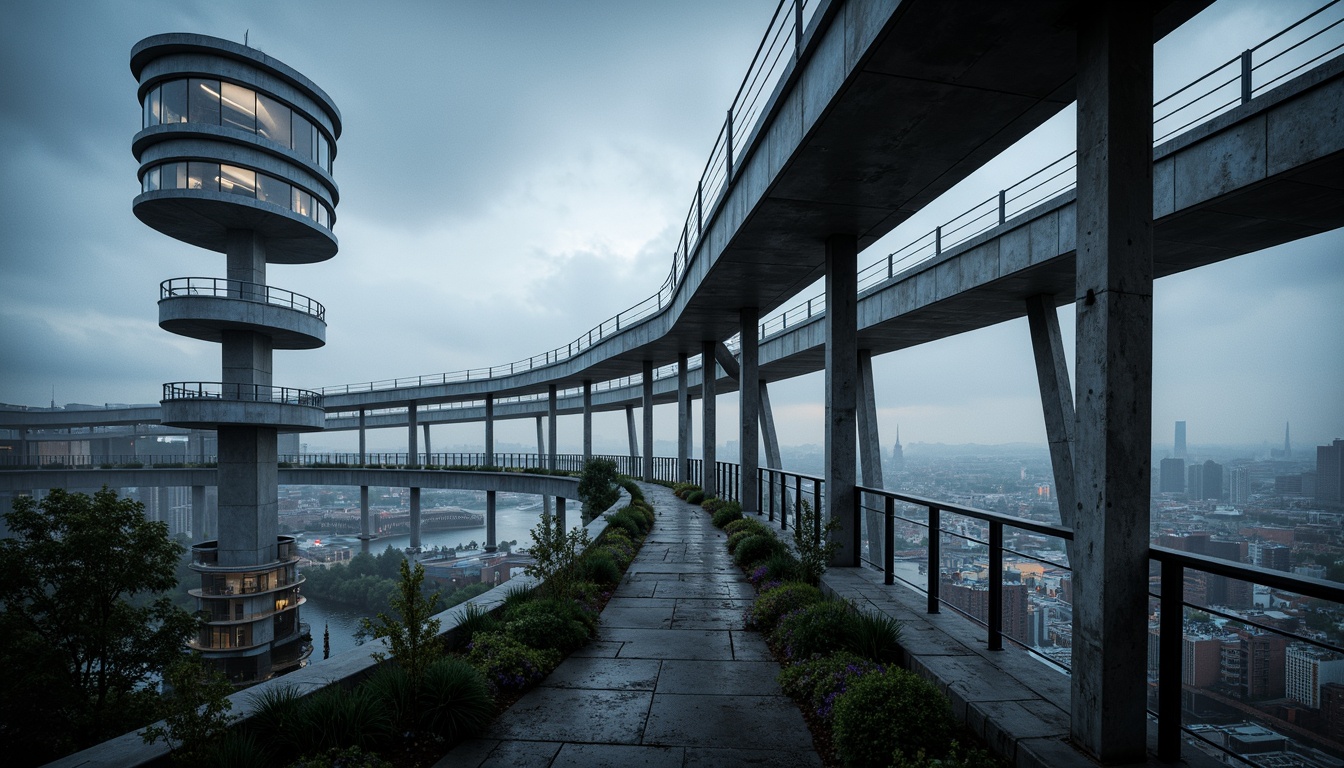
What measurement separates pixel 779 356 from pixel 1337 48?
19345 mm

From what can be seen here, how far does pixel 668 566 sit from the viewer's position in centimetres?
1119

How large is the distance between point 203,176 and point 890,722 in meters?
30.9

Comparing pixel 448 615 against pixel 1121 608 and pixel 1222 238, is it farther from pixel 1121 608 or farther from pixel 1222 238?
pixel 1222 238

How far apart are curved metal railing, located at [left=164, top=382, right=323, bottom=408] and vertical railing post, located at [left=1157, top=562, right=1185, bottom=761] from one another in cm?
2990

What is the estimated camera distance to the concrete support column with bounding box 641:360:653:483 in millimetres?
30366

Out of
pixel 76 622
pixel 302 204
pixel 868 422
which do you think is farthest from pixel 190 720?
pixel 302 204

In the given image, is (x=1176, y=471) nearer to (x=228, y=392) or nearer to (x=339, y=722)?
(x=339, y=722)

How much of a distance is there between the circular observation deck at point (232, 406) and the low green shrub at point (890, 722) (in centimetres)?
2802

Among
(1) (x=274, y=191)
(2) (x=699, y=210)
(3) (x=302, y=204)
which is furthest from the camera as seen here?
(3) (x=302, y=204)

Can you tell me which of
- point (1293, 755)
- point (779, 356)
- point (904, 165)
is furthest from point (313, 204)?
point (1293, 755)

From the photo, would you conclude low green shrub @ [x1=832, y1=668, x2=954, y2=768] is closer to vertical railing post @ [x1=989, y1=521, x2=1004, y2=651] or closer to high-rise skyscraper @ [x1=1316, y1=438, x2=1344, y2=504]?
vertical railing post @ [x1=989, y1=521, x2=1004, y2=651]

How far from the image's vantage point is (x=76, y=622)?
15.8m

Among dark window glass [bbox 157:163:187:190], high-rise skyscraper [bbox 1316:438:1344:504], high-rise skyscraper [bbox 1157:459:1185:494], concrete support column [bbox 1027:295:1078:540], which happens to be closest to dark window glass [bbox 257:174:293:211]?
dark window glass [bbox 157:163:187:190]

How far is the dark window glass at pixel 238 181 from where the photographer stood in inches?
989
